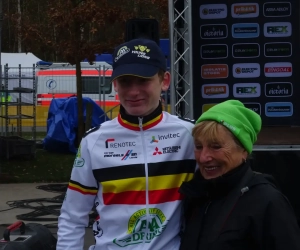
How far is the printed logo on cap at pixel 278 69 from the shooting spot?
721 cm

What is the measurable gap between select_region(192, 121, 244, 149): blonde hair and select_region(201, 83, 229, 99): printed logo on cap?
4.59m

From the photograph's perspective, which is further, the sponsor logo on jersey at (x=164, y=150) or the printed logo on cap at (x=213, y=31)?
Answer: the printed logo on cap at (x=213, y=31)

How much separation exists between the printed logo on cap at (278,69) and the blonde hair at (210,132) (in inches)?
188

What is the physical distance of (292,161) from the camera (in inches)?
242

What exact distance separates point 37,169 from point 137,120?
10472 millimetres

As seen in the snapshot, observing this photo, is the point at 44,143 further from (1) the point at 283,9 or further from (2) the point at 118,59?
(2) the point at 118,59

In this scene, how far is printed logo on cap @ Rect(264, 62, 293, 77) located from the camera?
23.7 feet

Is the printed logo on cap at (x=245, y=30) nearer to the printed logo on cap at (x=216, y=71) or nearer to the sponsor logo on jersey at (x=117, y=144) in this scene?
the printed logo on cap at (x=216, y=71)

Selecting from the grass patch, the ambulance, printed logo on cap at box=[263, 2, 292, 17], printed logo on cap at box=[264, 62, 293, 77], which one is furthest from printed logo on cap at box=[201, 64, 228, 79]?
the ambulance

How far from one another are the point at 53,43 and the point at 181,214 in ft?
37.0

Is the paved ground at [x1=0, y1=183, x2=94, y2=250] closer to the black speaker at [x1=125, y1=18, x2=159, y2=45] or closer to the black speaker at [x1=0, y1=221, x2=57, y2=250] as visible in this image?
the black speaker at [x1=125, y1=18, x2=159, y2=45]

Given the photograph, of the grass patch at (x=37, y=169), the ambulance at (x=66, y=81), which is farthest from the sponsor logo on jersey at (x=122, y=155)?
the ambulance at (x=66, y=81)

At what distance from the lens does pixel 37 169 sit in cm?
1295

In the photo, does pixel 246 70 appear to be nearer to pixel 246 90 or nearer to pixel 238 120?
pixel 246 90
